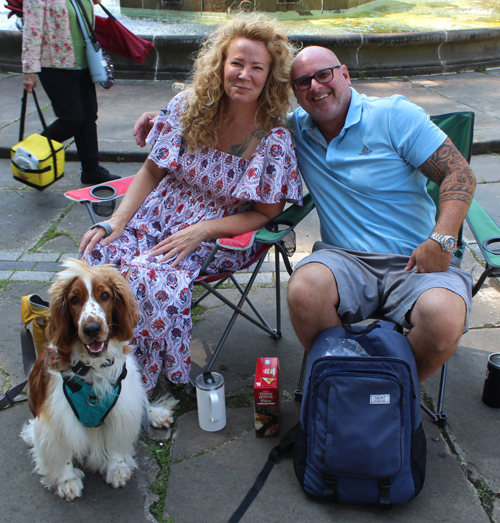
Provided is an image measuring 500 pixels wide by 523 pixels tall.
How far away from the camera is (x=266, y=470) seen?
232 centimetres

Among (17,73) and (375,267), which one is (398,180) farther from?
Answer: (17,73)

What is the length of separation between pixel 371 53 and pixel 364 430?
7.72 meters

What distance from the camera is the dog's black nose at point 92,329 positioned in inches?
77.3

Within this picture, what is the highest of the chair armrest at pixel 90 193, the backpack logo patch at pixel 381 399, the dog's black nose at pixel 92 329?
the chair armrest at pixel 90 193

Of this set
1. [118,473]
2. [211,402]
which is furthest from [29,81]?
[118,473]

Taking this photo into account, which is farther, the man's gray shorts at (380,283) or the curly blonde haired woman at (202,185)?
the curly blonde haired woman at (202,185)

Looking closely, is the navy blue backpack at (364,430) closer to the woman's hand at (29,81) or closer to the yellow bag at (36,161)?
the yellow bag at (36,161)

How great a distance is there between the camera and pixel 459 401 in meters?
2.72

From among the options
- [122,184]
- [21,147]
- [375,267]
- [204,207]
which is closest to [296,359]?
[375,267]

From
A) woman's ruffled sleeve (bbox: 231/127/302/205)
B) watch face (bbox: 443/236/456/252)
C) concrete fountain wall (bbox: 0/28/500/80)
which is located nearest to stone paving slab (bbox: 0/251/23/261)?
woman's ruffled sleeve (bbox: 231/127/302/205)

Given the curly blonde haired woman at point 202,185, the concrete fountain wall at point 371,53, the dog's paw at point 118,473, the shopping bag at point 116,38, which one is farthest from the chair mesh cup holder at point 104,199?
the concrete fountain wall at point 371,53

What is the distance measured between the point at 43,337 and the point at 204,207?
1.09 m

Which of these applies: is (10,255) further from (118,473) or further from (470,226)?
(470,226)

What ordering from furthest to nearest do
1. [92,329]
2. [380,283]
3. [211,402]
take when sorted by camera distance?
[380,283] < [211,402] < [92,329]
